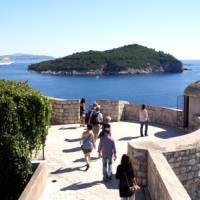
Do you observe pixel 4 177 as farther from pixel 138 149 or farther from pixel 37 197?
pixel 138 149

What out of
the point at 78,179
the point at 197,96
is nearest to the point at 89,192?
the point at 78,179

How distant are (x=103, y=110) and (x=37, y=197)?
1009 cm

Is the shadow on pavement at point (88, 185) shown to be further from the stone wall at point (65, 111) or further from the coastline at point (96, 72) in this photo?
the coastline at point (96, 72)

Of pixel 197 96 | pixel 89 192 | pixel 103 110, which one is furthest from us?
pixel 103 110

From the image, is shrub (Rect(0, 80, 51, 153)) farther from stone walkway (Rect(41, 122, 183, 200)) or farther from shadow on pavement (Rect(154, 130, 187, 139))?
shadow on pavement (Rect(154, 130, 187, 139))

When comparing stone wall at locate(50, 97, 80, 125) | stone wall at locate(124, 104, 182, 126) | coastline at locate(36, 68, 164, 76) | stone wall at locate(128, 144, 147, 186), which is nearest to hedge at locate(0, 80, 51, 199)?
stone wall at locate(128, 144, 147, 186)

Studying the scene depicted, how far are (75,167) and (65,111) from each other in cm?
646

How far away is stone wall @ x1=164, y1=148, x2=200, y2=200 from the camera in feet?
31.0

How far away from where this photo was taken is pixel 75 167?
36.0 ft

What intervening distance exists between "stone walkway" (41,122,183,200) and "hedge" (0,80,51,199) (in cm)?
76

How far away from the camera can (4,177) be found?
912 cm

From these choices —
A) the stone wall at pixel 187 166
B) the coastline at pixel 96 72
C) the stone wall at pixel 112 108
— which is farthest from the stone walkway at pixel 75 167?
the coastline at pixel 96 72

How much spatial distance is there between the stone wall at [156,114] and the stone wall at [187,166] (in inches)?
274

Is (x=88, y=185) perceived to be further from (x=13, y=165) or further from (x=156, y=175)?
(x=156, y=175)
